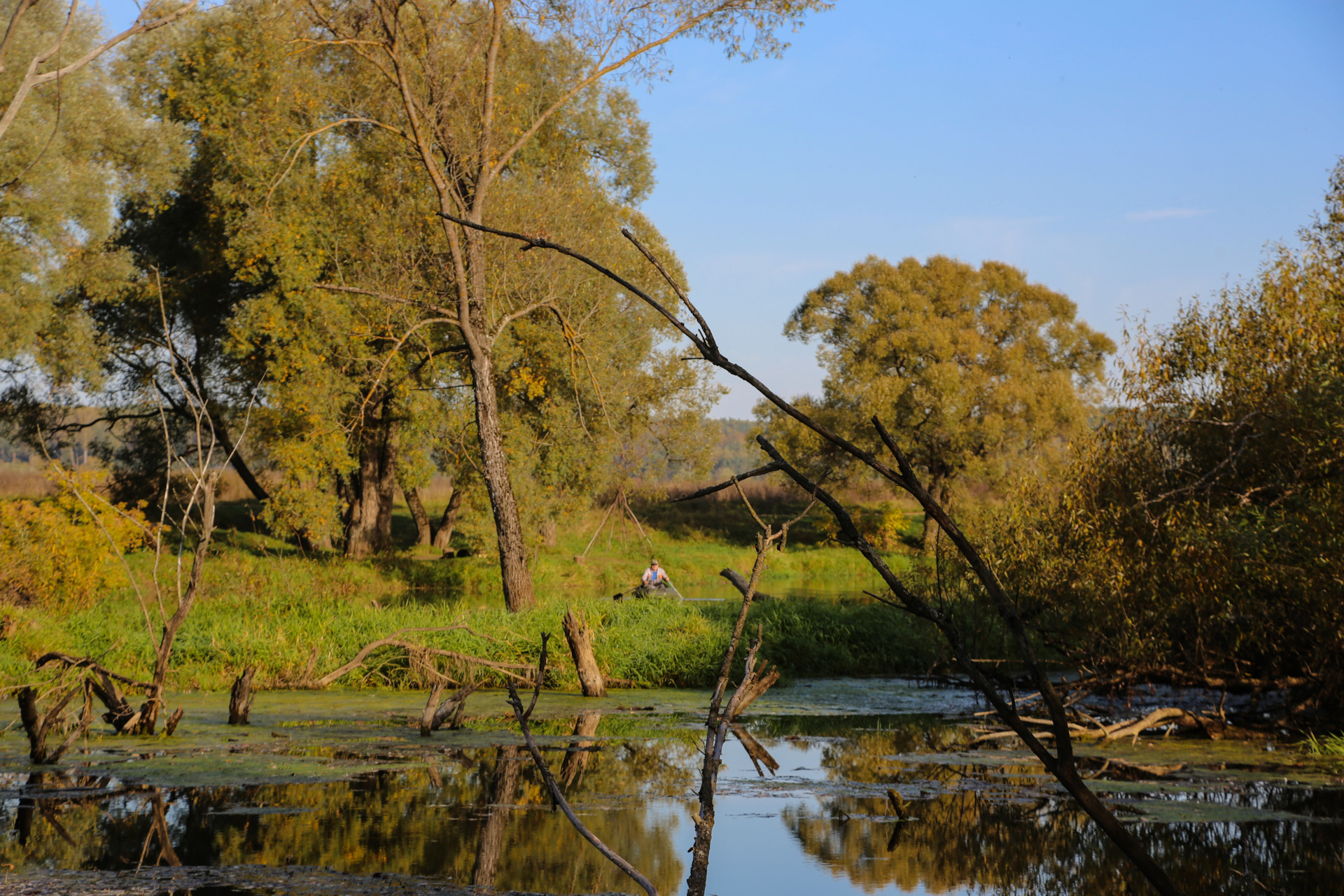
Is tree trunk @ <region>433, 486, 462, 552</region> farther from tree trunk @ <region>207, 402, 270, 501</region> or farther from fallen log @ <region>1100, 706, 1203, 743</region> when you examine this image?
fallen log @ <region>1100, 706, 1203, 743</region>

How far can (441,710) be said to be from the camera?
34.3 ft

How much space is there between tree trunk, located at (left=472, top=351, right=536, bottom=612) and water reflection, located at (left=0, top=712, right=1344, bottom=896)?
24.7 feet

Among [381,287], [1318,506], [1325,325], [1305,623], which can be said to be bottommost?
[1305,623]

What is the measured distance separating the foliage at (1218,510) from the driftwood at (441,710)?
687 centimetres

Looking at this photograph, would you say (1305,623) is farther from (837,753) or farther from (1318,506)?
(837,753)

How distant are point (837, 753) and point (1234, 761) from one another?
3.44m

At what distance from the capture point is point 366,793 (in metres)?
7.91

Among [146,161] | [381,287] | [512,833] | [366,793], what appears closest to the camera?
[512,833]

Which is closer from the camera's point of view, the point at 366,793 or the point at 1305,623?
the point at 366,793

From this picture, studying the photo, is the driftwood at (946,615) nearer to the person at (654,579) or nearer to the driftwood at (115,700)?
the driftwood at (115,700)

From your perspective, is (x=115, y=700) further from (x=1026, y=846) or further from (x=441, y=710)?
(x=1026, y=846)

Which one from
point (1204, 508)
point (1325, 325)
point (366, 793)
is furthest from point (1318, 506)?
point (366, 793)

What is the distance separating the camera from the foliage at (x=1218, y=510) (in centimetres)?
1029

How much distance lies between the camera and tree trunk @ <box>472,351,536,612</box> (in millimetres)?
16922
